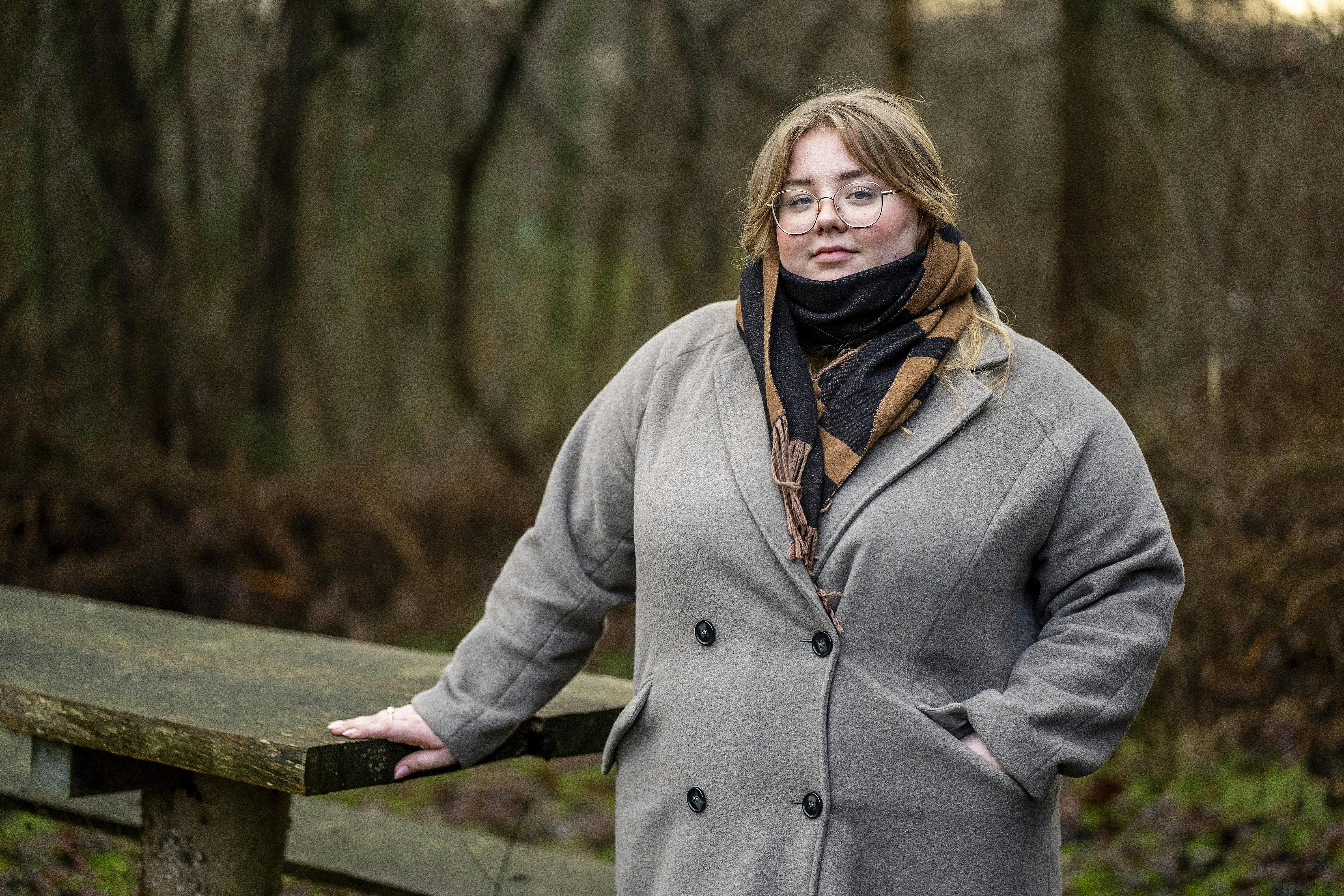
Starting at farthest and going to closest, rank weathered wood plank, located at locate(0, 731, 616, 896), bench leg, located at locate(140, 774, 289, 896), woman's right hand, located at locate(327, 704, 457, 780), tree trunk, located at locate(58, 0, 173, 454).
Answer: tree trunk, located at locate(58, 0, 173, 454) < weathered wood plank, located at locate(0, 731, 616, 896) < bench leg, located at locate(140, 774, 289, 896) < woman's right hand, located at locate(327, 704, 457, 780)

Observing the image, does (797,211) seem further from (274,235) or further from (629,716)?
(274,235)

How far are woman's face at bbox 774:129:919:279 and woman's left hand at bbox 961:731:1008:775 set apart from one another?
0.86m

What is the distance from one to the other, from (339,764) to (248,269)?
6.53 meters

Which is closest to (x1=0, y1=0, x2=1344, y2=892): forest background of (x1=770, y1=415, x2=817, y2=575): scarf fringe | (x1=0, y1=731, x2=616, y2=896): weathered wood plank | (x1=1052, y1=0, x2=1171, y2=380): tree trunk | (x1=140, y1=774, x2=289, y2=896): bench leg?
(x1=1052, y1=0, x2=1171, y2=380): tree trunk

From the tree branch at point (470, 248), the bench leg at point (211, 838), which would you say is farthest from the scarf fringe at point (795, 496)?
the tree branch at point (470, 248)

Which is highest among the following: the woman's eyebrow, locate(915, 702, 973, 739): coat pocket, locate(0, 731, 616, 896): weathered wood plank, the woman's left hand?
the woman's eyebrow

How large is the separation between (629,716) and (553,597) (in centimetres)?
30

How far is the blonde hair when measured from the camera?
2.47m

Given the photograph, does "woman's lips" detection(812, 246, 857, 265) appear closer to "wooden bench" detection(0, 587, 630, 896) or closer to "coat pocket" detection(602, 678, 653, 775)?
"coat pocket" detection(602, 678, 653, 775)

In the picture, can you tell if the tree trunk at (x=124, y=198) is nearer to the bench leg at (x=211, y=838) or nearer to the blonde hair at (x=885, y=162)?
the bench leg at (x=211, y=838)

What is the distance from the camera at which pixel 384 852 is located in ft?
12.4

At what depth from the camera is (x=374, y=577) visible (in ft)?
27.0

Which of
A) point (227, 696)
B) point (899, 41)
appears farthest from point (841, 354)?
point (899, 41)

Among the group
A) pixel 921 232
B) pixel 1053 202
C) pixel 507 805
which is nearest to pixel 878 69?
pixel 1053 202
